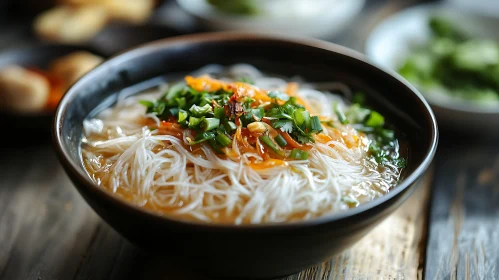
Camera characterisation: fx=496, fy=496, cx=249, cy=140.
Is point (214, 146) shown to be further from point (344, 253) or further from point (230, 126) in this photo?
point (344, 253)

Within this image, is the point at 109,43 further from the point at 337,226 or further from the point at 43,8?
the point at 337,226

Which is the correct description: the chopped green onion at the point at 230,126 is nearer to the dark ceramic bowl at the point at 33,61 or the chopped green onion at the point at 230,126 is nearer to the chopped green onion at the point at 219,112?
the chopped green onion at the point at 219,112

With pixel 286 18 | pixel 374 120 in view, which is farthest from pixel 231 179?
pixel 286 18

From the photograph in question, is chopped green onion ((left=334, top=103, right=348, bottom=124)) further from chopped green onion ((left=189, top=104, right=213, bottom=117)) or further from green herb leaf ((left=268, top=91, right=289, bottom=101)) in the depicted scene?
chopped green onion ((left=189, top=104, right=213, bottom=117))

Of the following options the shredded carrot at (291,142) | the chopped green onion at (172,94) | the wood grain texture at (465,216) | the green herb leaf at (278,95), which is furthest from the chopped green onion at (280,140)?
the wood grain texture at (465,216)

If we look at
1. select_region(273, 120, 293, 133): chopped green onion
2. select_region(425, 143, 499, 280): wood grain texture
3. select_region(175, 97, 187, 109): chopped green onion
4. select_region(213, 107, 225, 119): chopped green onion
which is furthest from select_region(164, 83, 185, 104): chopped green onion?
select_region(425, 143, 499, 280): wood grain texture

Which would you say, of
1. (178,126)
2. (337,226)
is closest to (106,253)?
(178,126)
